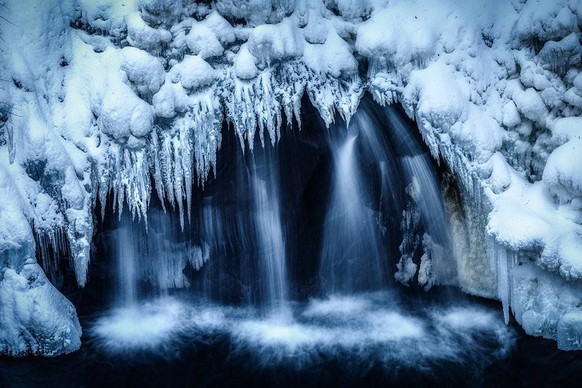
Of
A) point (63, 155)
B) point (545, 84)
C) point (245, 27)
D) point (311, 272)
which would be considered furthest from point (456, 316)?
point (63, 155)

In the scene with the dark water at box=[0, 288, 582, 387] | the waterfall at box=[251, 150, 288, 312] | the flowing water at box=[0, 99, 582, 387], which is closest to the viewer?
the dark water at box=[0, 288, 582, 387]

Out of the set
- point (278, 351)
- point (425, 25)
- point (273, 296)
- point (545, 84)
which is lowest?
point (278, 351)

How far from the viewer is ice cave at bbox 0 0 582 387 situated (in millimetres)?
5707

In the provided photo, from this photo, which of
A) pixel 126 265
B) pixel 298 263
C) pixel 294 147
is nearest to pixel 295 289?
pixel 298 263

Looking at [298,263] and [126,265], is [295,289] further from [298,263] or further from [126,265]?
[126,265]

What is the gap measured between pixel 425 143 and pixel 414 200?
126cm

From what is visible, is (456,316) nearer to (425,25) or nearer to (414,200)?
(414,200)

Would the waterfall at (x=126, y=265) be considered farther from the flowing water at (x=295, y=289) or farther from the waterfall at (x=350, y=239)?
the waterfall at (x=350, y=239)

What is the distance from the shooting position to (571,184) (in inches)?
212

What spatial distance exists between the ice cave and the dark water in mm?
32

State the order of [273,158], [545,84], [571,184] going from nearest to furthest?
[571,184], [545,84], [273,158]

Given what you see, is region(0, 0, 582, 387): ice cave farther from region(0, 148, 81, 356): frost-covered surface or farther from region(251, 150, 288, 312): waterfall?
region(251, 150, 288, 312): waterfall

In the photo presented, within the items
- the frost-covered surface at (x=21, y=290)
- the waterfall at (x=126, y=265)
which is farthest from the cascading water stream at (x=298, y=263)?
the frost-covered surface at (x=21, y=290)

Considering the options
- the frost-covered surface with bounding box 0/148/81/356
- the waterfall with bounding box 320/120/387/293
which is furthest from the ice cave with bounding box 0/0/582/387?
the waterfall with bounding box 320/120/387/293
